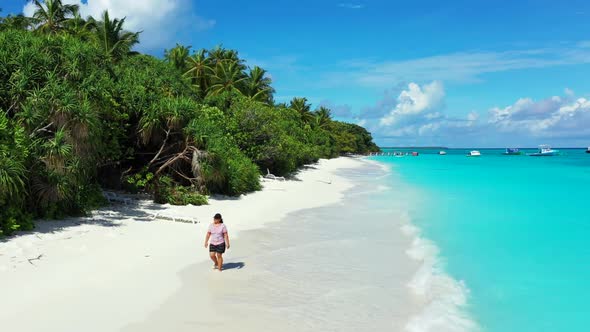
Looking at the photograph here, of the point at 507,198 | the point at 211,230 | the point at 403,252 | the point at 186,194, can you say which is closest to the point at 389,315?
the point at 211,230

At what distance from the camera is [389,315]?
23.0 ft

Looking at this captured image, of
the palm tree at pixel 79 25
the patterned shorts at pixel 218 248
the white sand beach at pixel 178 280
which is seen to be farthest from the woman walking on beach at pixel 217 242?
the palm tree at pixel 79 25

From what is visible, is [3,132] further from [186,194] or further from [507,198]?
[507,198]

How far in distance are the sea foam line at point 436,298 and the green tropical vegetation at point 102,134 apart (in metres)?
8.58

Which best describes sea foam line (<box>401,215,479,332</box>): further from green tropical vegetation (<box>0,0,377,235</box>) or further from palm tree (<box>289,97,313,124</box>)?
palm tree (<box>289,97,313,124</box>)

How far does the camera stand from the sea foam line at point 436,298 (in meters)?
6.91

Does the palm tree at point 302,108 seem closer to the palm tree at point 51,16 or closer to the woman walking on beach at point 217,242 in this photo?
the palm tree at point 51,16

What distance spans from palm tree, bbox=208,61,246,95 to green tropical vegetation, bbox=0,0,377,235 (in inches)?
431

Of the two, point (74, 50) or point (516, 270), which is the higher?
point (74, 50)

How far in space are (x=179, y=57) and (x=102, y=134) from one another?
3216 centimetres

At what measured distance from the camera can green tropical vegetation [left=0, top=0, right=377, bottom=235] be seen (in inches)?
433

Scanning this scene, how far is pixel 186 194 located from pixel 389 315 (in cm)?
1122

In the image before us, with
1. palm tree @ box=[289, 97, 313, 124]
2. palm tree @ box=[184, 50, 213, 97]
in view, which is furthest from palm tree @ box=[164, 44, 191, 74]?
palm tree @ box=[289, 97, 313, 124]

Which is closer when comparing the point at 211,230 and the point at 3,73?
the point at 211,230
